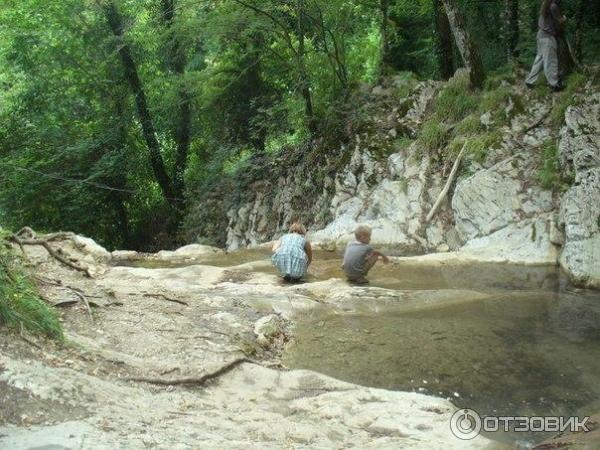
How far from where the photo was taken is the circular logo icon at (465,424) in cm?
410

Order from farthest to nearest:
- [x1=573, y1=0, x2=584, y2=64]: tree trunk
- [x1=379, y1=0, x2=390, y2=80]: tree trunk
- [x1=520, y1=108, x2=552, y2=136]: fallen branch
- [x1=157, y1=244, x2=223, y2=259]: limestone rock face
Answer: [x1=379, y1=0, x2=390, y2=80]: tree trunk → [x1=573, y1=0, x2=584, y2=64]: tree trunk → [x1=157, y1=244, x2=223, y2=259]: limestone rock face → [x1=520, y1=108, x2=552, y2=136]: fallen branch

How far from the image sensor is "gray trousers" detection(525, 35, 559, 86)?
1127 cm

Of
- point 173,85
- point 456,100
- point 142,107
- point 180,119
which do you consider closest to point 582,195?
point 456,100

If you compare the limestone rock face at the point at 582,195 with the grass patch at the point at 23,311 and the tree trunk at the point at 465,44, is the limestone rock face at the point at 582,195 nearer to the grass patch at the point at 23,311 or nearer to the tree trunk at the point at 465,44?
the tree trunk at the point at 465,44

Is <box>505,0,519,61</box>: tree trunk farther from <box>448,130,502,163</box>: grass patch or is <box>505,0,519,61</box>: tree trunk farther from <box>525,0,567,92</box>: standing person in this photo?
<box>448,130,502,163</box>: grass patch

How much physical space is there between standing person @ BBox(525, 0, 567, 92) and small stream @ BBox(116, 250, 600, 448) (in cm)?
497

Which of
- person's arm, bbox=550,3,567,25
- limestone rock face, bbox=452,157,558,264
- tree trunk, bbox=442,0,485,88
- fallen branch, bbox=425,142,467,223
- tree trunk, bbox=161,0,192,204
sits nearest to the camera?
limestone rock face, bbox=452,157,558,264

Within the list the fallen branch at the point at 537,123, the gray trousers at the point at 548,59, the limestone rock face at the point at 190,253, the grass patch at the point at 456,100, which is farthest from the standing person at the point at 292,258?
the gray trousers at the point at 548,59

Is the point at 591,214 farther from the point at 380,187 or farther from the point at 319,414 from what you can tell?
the point at 319,414

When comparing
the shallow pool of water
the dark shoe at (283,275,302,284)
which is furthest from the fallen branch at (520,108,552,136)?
the dark shoe at (283,275,302,284)

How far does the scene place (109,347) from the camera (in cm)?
516

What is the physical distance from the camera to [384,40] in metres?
15.6

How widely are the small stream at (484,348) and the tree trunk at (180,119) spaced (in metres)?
11.6

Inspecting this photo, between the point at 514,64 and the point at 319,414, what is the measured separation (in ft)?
36.3
